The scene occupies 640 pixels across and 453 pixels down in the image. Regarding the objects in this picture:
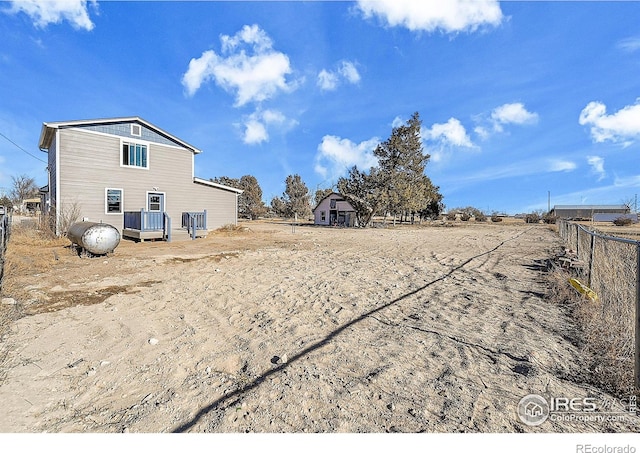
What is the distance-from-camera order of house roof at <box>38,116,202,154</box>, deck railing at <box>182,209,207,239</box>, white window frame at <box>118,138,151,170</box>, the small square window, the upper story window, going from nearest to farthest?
house roof at <box>38,116,202,154</box>, the small square window, white window frame at <box>118,138,151,170</box>, the upper story window, deck railing at <box>182,209,207,239</box>

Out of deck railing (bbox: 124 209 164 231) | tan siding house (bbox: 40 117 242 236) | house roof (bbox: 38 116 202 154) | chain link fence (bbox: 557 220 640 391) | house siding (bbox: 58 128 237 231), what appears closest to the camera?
chain link fence (bbox: 557 220 640 391)

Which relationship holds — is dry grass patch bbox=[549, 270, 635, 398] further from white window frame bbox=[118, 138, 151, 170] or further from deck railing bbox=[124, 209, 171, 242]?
white window frame bbox=[118, 138, 151, 170]

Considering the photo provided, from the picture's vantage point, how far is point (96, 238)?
373 inches

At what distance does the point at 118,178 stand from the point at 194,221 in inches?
181

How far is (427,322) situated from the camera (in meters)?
4.47

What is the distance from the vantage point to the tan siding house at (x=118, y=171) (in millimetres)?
14195

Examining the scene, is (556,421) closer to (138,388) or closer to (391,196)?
(138,388)

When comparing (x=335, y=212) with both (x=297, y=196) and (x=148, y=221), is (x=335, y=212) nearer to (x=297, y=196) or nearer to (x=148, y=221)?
(x=297, y=196)

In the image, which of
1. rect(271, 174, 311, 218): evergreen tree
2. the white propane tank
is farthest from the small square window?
rect(271, 174, 311, 218): evergreen tree

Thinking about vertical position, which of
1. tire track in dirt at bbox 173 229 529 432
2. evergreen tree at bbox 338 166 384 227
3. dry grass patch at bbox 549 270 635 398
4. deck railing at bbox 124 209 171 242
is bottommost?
tire track in dirt at bbox 173 229 529 432

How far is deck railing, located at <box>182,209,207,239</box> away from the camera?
1659cm

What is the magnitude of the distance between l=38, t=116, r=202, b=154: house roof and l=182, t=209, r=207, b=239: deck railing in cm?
433

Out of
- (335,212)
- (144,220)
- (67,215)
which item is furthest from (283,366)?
(335,212)

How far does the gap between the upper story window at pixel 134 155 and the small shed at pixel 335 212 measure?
76.7ft
